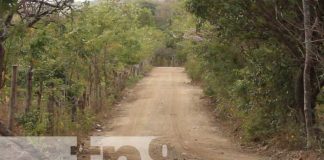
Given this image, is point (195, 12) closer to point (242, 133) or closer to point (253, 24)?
point (253, 24)

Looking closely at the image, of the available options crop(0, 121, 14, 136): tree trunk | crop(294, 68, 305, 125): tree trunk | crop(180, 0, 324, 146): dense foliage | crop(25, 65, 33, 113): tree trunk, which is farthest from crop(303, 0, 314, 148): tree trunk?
crop(0, 121, 14, 136): tree trunk

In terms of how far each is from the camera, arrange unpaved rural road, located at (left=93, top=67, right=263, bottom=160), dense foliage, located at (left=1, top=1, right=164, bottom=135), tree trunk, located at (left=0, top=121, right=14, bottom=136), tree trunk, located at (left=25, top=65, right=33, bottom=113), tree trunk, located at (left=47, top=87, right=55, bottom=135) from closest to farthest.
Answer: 1. tree trunk, located at (left=0, top=121, right=14, bottom=136)
2. dense foliage, located at (left=1, top=1, right=164, bottom=135)
3. tree trunk, located at (left=25, top=65, right=33, bottom=113)
4. tree trunk, located at (left=47, top=87, right=55, bottom=135)
5. unpaved rural road, located at (left=93, top=67, right=263, bottom=160)

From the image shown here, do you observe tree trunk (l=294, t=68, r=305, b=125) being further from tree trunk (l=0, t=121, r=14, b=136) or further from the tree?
tree trunk (l=0, t=121, r=14, b=136)

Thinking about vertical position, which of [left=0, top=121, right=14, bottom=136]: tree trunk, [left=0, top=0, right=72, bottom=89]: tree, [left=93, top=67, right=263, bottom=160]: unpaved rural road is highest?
[left=0, top=0, right=72, bottom=89]: tree

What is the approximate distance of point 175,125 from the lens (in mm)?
18328

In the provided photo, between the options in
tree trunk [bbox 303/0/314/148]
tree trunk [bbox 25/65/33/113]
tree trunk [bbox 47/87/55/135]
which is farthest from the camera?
tree trunk [bbox 47/87/55/135]

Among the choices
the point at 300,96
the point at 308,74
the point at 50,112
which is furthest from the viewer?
the point at 300,96

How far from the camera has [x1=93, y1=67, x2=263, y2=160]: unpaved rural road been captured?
42.3 ft

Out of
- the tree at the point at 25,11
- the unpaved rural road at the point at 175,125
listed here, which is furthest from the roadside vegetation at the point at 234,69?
the unpaved rural road at the point at 175,125

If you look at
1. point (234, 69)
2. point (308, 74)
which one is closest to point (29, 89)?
point (308, 74)

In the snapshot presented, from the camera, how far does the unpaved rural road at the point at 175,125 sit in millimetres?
12908

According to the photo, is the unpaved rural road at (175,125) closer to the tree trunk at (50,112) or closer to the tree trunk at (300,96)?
the tree trunk at (300,96)

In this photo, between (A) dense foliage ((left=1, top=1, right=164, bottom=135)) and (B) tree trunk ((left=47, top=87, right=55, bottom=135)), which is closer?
(A) dense foliage ((left=1, top=1, right=164, bottom=135))

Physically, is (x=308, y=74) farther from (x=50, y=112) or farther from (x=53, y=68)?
(x=53, y=68)
